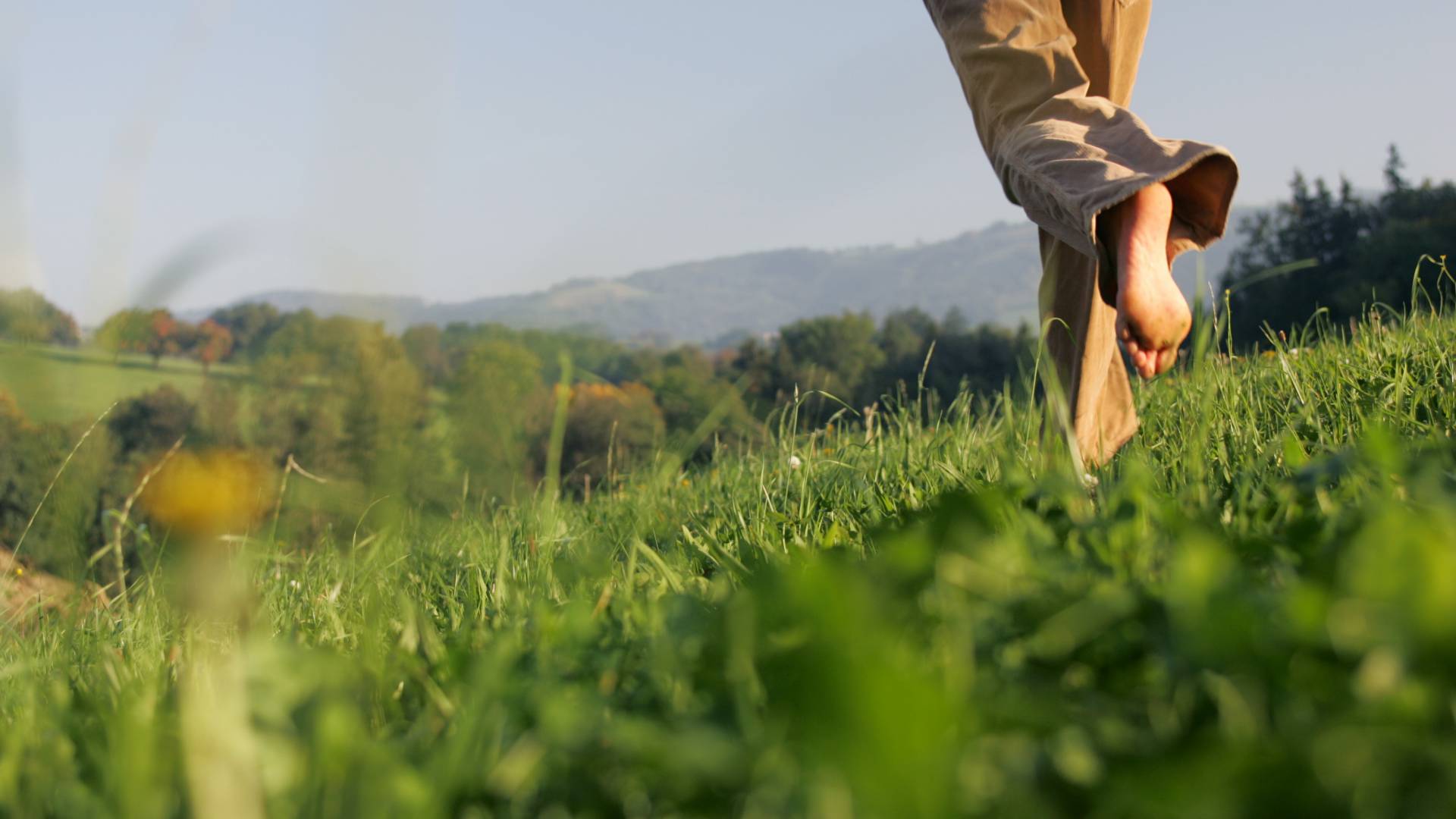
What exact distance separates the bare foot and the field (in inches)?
26.4

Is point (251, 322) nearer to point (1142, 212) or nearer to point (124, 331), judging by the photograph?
point (124, 331)

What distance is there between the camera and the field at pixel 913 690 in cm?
55

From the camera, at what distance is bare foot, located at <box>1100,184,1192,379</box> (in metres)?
1.98

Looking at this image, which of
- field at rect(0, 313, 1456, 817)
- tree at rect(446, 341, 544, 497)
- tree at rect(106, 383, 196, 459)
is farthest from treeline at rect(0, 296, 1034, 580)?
tree at rect(106, 383, 196, 459)

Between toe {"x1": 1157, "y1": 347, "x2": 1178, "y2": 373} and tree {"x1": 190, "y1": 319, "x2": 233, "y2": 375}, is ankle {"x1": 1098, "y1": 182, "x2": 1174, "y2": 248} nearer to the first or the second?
toe {"x1": 1157, "y1": 347, "x2": 1178, "y2": 373}

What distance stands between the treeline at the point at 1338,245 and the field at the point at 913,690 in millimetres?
34162

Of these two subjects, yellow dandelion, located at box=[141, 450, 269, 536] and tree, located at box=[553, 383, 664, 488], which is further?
tree, located at box=[553, 383, 664, 488]

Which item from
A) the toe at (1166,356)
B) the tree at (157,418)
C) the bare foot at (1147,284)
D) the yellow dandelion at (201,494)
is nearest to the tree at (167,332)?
the yellow dandelion at (201,494)

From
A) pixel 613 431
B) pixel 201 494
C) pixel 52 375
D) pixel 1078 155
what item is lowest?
pixel 613 431

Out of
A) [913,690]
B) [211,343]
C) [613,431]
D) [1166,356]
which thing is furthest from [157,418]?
[913,690]

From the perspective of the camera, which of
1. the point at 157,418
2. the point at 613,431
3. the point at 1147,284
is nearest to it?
the point at 1147,284

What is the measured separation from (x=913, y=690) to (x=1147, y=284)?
1.68m

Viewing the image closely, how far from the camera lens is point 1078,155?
210 centimetres

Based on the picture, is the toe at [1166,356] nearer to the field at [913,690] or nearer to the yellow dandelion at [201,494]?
the field at [913,690]
